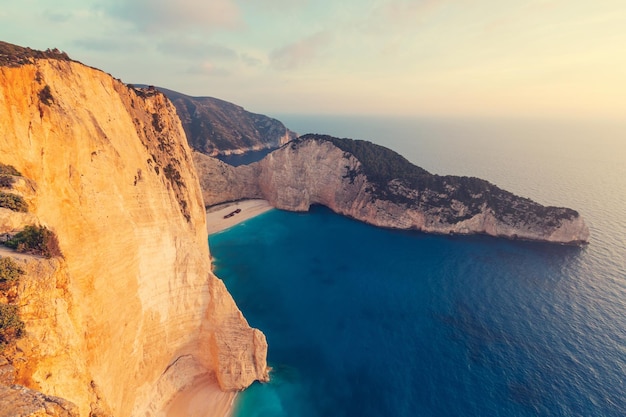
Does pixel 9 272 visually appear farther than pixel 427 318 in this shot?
No

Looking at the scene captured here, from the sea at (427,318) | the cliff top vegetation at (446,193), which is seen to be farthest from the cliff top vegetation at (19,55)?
the cliff top vegetation at (446,193)

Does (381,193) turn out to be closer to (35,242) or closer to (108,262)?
(108,262)

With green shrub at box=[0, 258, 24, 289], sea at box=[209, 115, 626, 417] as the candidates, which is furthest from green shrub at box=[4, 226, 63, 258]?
sea at box=[209, 115, 626, 417]

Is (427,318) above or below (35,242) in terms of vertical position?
below

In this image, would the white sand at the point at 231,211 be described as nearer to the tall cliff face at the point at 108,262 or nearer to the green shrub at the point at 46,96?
the tall cliff face at the point at 108,262

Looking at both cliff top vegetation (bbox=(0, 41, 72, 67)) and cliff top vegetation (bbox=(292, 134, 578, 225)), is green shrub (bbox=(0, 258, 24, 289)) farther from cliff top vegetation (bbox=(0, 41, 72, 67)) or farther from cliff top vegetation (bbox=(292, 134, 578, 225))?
cliff top vegetation (bbox=(292, 134, 578, 225))

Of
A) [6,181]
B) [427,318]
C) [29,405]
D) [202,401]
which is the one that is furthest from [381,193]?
[29,405]

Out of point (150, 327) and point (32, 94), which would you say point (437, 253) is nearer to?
point (150, 327)
